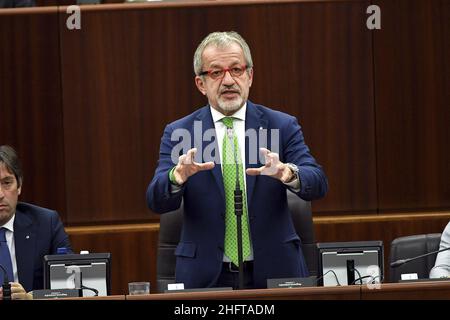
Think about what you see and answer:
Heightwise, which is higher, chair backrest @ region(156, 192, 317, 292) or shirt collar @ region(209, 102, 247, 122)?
shirt collar @ region(209, 102, 247, 122)

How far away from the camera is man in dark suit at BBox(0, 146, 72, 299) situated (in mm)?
4906

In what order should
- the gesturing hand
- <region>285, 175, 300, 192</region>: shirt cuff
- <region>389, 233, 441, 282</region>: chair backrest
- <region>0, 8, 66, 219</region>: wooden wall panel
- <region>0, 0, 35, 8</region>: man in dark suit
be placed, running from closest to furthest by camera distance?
1. the gesturing hand
2. <region>285, 175, 300, 192</region>: shirt cuff
3. <region>389, 233, 441, 282</region>: chair backrest
4. <region>0, 8, 66, 219</region>: wooden wall panel
5. <region>0, 0, 35, 8</region>: man in dark suit

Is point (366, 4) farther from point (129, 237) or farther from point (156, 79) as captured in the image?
point (129, 237)

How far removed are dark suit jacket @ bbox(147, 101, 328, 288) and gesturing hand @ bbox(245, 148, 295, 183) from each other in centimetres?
22

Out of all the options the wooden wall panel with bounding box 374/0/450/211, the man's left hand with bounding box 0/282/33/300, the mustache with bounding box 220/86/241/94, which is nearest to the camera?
the man's left hand with bounding box 0/282/33/300

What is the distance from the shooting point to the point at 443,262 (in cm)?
470

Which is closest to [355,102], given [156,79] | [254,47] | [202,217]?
[254,47]

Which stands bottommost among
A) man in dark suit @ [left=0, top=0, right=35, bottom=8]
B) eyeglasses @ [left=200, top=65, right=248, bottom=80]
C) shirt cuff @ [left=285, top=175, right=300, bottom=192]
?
shirt cuff @ [left=285, top=175, right=300, bottom=192]

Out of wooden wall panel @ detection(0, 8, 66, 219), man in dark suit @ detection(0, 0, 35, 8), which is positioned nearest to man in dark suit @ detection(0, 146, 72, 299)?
wooden wall panel @ detection(0, 8, 66, 219)

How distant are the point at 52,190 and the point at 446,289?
2954mm

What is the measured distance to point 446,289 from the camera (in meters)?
3.90

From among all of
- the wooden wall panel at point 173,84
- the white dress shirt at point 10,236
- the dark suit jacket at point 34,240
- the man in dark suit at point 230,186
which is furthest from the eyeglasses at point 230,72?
the wooden wall panel at point 173,84

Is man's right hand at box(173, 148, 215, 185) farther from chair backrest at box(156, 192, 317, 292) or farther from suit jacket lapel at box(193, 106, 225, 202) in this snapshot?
chair backrest at box(156, 192, 317, 292)

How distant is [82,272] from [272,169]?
78cm
